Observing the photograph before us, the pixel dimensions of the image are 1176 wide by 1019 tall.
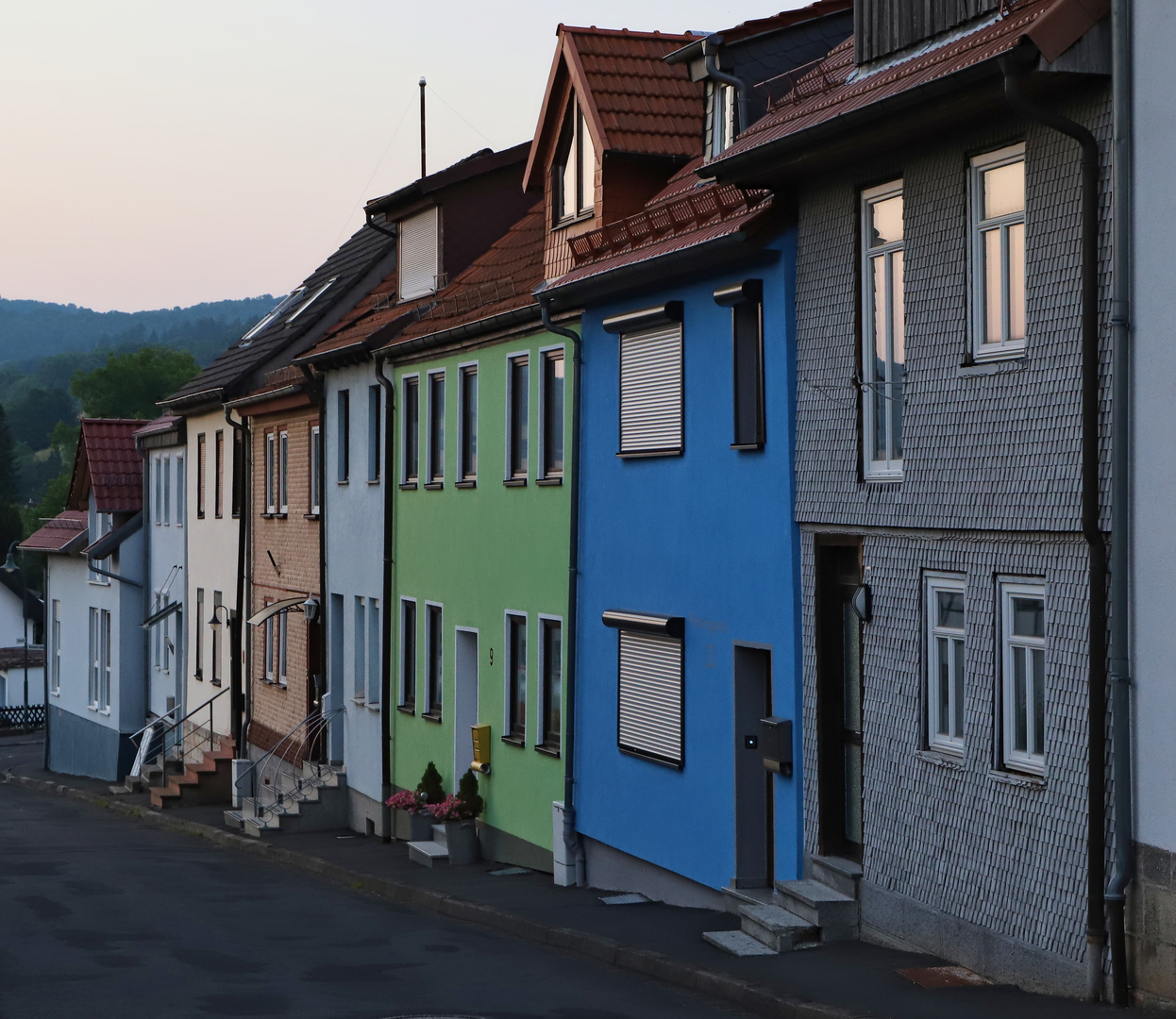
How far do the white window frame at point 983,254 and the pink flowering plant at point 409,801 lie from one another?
1300 centimetres

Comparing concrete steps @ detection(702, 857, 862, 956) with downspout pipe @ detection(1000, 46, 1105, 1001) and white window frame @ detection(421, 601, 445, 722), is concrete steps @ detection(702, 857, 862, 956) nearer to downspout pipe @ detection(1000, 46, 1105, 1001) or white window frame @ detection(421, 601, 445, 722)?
downspout pipe @ detection(1000, 46, 1105, 1001)

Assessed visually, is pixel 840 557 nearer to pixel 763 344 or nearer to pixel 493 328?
pixel 763 344

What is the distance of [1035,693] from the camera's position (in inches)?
440

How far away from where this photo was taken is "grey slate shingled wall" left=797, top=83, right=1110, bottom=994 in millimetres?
10688

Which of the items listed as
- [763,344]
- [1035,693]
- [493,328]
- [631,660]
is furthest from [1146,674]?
[493,328]

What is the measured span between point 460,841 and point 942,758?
34.8 feet

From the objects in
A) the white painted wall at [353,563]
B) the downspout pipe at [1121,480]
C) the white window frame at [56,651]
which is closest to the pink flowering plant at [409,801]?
the white painted wall at [353,563]

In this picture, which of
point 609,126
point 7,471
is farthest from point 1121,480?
point 7,471

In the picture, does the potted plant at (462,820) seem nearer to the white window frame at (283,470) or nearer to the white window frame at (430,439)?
the white window frame at (430,439)

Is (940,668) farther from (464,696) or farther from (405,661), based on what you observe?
(405,661)

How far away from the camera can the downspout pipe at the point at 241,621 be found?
3312 cm

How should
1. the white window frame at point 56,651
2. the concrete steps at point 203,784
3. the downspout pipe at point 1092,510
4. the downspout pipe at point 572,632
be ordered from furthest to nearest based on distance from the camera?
the white window frame at point 56,651 → the concrete steps at point 203,784 → the downspout pipe at point 572,632 → the downspout pipe at point 1092,510

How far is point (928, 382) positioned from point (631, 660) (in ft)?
20.2

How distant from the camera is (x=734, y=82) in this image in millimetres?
17172
